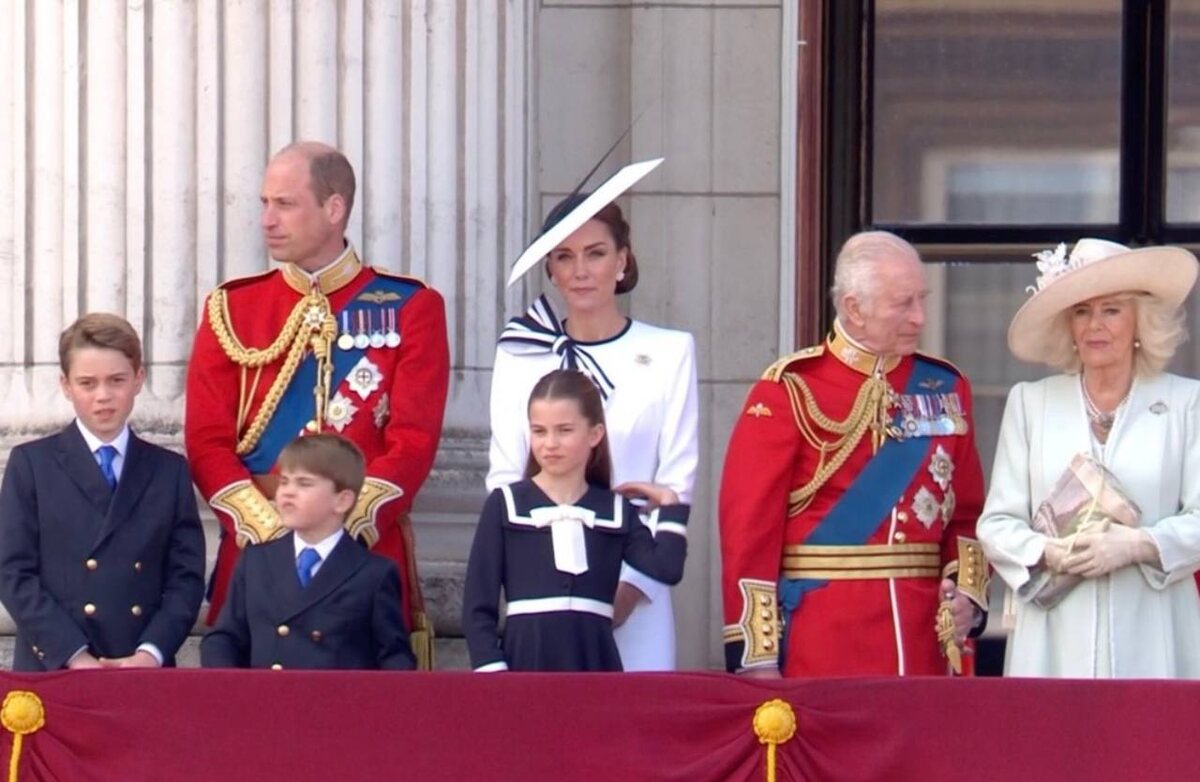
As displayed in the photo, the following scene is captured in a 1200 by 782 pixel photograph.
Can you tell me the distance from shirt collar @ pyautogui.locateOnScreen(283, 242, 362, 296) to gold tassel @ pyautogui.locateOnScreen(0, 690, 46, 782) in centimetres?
136

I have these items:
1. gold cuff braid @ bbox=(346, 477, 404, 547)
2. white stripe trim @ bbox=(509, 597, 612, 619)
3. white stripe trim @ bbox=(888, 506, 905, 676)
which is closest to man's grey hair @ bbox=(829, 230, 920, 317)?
white stripe trim @ bbox=(888, 506, 905, 676)

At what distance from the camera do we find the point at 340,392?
22.5ft

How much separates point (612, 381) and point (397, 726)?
1.20m

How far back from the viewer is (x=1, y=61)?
24.9ft

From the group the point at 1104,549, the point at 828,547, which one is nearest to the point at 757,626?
the point at 828,547

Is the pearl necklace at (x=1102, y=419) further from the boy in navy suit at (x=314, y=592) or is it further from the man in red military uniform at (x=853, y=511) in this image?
the boy in navy suit at (x=314, y=592)

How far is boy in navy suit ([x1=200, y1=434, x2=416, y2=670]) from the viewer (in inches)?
251

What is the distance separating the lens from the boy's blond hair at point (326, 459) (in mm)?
6414

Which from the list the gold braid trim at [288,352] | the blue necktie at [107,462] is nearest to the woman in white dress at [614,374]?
the gold braid trim at [288,352]

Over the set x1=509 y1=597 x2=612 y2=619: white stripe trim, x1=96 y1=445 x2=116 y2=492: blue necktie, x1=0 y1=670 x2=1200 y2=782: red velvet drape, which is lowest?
x1=0 y1=670 x2=1200 y2=782: red velvet drape

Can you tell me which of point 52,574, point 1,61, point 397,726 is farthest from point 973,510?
point 1,61

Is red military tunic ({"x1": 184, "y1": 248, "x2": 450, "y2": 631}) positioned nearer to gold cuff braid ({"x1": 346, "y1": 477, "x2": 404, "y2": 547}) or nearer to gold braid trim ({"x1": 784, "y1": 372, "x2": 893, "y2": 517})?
gold cuff braid ({"x1": 346, "y1": 477, "x2": 404, "y2": 547})

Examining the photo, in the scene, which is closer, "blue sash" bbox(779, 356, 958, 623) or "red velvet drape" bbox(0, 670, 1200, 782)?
"red velvet drape" bbox(0, 670, 1200, 782)

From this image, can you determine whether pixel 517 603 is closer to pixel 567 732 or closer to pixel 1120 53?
pixel 567 732
